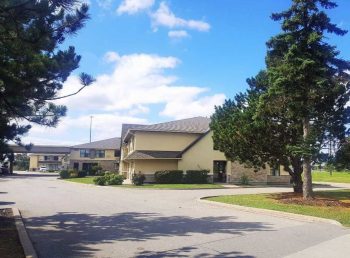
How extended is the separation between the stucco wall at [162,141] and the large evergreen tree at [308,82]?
2290 cm

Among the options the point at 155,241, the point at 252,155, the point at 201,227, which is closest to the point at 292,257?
the point at 155,241

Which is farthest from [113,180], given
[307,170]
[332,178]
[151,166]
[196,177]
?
[332,178]

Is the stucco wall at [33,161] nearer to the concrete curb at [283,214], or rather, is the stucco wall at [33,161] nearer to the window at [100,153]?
the window at [100,153]

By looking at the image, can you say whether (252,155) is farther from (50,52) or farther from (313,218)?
(50,52)

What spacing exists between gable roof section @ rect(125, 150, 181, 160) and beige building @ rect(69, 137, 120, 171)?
3348cm

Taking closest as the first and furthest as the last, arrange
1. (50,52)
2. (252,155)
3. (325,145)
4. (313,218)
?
(50,52)
(313,218)
(325,145)
(252,155)

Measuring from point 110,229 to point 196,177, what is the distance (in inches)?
1150

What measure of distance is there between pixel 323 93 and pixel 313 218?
7587 mm

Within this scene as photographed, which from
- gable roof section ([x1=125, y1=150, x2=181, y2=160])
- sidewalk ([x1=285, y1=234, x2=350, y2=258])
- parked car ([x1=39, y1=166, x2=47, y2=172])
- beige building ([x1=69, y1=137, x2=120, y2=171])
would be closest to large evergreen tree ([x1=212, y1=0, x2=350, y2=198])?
sidewalk ([x1=285, y1=234, x2=350, y2=258])

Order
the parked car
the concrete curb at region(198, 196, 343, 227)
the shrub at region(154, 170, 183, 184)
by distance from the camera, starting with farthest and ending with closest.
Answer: the parked car < the shrub at region(154, 170, 183, 184) < the concrete curb at region(198, 196, 343, 227)

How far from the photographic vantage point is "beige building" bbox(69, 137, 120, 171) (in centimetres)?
7750

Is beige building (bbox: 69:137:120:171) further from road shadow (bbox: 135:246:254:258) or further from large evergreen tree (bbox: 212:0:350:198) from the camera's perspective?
road shadow (bbox: 135:246:254:258)

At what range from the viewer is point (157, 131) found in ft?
149

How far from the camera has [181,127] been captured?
155ft
